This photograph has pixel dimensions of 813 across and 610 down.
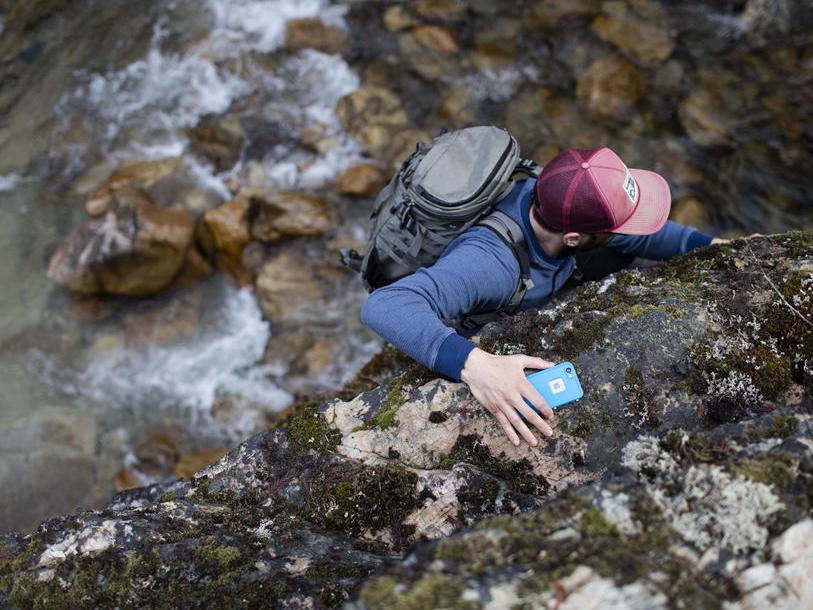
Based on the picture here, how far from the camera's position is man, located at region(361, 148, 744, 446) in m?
3.46

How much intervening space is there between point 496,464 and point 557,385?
545mm

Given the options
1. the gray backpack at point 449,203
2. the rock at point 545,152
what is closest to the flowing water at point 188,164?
the rock at point 545,152

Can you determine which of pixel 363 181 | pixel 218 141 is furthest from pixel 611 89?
pixel 218 141

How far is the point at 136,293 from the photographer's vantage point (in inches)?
351

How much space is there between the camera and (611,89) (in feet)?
32.9

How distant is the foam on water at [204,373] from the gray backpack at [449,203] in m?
4.62

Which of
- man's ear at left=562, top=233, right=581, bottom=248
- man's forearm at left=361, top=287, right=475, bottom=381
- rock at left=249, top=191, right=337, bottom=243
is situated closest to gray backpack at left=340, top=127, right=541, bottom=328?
man's ear at left=562, top=233, right=581, bottom=248

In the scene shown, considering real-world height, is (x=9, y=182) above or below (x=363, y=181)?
above

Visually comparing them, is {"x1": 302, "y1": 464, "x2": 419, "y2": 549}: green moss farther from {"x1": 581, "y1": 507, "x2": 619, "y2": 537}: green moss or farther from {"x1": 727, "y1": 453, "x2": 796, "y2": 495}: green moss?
{"x1": 727, "y1": 453, "x2": 796, "y2": 495}: green moss

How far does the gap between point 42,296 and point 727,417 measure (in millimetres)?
8591

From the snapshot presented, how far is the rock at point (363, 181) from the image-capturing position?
31.7 feet

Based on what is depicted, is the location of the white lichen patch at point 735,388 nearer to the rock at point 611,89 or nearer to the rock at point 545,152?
the rock at point 545,152

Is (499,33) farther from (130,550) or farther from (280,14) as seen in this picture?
(130,550)

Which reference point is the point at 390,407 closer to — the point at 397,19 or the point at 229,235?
the point at 229,235
